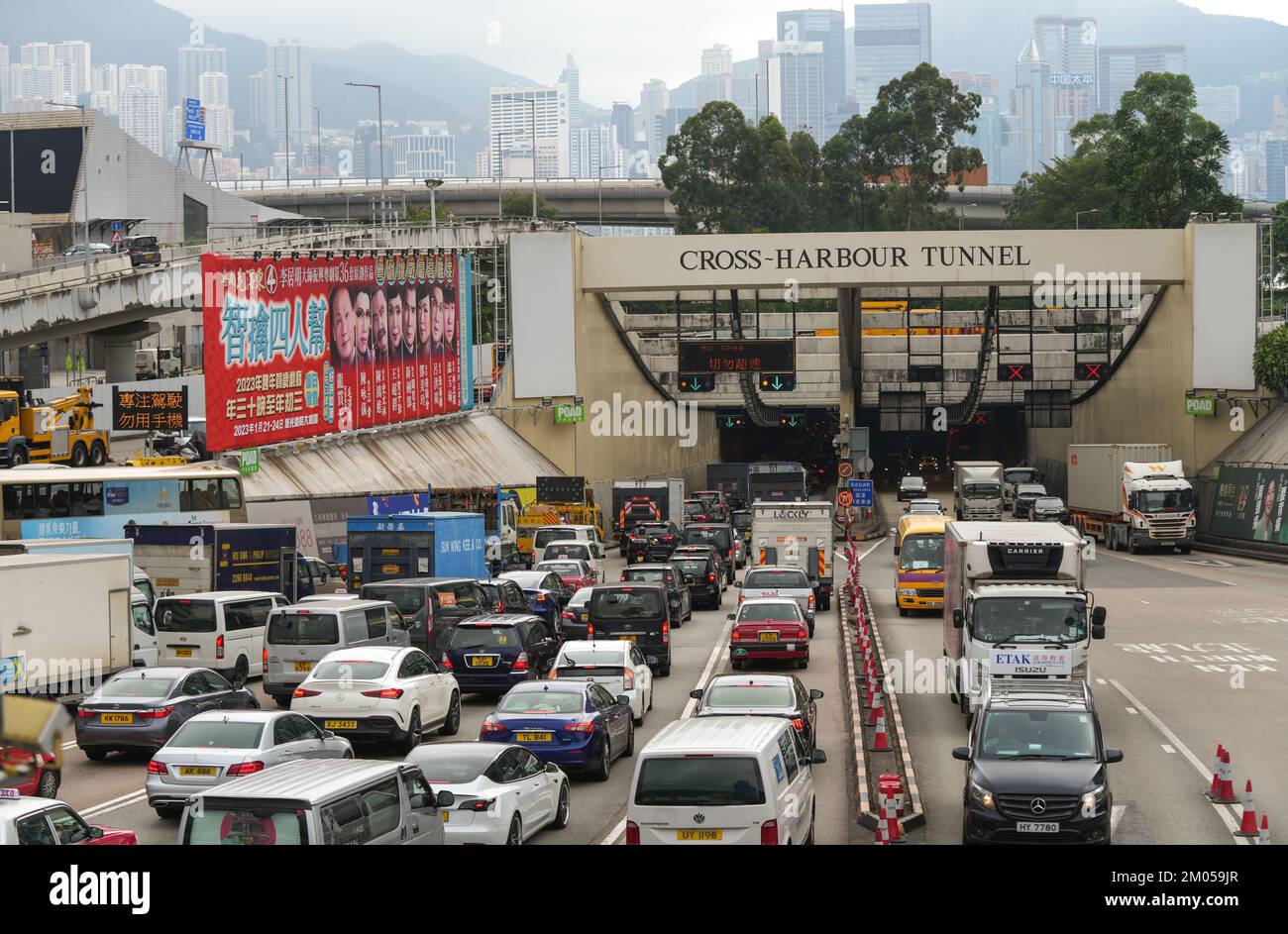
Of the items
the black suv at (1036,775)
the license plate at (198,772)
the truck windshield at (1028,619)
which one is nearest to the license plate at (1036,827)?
the black suv at (1036,775)

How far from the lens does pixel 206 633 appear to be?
88.3ft

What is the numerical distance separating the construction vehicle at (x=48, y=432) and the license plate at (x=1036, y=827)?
39.2 m

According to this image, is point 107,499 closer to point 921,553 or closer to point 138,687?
point 138,687

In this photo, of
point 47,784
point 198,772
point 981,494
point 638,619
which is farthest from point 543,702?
point 981,494

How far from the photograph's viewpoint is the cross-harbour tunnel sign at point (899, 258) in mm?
62281

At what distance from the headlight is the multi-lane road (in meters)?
0.76

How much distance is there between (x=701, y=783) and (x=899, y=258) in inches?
2042

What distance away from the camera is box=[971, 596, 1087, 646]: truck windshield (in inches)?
872

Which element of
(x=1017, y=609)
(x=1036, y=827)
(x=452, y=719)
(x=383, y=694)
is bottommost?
(x=452, y=719)

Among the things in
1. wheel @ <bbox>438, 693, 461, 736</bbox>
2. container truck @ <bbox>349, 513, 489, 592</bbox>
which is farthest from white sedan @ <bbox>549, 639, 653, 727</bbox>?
container truck @ <bbox>349, 513, 489, 592</bbox>

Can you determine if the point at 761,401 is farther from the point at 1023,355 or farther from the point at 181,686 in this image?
the point at 181,686

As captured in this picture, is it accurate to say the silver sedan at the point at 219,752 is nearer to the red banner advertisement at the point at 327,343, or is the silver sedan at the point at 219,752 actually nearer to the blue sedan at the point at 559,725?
the blue sedan at the point at 559,725

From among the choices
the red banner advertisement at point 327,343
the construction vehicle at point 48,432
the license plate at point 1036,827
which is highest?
the red banner advertisement at point 327,343
